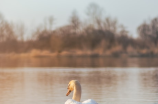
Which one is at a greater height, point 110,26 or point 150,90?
point 110,26

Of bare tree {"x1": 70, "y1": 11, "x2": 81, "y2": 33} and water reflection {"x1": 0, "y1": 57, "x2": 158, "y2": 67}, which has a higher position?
bare tree {"x1": 70, "y1": 11, "x2": 81, "y2": 33}

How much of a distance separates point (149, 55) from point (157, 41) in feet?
31.3

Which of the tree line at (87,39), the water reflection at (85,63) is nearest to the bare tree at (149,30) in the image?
the tree line at (87,39)

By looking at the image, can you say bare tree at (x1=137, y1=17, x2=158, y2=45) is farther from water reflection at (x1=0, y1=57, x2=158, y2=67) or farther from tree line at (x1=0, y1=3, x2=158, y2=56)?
water reflection at (x1=0, y1=57, x2=158, y2=67)

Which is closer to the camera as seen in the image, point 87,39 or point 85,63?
point 85,63

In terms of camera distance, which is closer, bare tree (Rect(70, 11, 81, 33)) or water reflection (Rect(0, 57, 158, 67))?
water reflection (Rect(0, 57, 158, 67))

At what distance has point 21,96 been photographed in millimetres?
10414

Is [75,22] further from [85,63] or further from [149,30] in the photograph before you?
[85,63]

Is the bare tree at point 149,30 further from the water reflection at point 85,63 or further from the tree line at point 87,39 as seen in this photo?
the water reflection at point 85,63

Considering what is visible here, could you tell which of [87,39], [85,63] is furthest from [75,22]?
[85,63]

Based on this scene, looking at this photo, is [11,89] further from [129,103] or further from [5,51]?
[5,51]

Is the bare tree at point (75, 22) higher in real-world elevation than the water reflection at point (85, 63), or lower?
higher

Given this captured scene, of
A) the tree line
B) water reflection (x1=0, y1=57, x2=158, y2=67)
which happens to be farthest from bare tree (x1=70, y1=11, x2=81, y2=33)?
water reflection (x1=0, y1=57, x2=158, y2=67)

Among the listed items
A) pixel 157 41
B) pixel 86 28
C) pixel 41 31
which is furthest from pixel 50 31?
pixel 157 41
